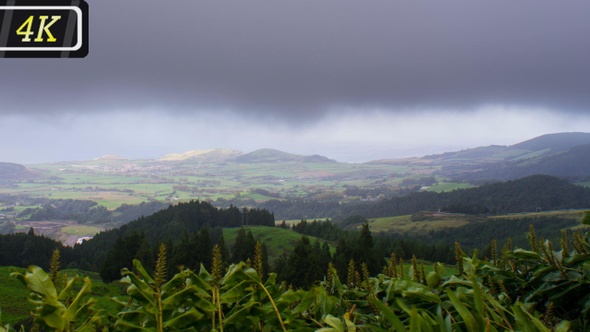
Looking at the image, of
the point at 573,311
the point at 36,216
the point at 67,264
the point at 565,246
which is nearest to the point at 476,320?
the point at 573,311

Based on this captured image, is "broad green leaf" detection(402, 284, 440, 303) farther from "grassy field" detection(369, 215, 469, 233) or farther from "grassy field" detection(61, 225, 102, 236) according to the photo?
"grassy field" detection(61, 225, 102, 236)

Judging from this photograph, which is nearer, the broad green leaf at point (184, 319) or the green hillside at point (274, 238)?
the broad green leaf at point (184, 319)

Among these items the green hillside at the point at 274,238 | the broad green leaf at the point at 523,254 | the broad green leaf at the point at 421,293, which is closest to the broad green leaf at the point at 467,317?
the broad green leaf at the point at 421,293

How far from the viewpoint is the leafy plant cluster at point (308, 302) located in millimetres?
1243

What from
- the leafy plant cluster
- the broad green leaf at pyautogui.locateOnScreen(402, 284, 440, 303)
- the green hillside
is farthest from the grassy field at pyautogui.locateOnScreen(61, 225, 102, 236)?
the broad green leaf at pyautogui.locateOnScreen(402, 284, 440, 303)

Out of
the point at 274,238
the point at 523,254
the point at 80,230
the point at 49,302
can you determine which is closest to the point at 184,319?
the point at 49,302

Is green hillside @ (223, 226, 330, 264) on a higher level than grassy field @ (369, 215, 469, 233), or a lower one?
higher

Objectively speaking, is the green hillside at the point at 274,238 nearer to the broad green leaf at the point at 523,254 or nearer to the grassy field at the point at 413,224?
the grassy field at the point at 413,224

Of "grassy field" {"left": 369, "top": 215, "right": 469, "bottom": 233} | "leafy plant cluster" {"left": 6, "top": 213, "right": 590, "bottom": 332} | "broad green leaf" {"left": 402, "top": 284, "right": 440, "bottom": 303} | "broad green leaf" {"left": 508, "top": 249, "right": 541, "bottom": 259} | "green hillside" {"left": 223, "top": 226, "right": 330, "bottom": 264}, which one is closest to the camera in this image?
"leafy plant cluster" {"left": 6, "top": 213, "right": 590, "bottom": 332}

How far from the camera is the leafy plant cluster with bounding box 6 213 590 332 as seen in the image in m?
1.24

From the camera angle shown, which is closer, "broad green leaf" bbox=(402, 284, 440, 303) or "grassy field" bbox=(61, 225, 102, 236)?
"broad green leaf" bbox=(402, 284, 440, 303)

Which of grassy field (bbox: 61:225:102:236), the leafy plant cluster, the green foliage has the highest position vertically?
the green foliage

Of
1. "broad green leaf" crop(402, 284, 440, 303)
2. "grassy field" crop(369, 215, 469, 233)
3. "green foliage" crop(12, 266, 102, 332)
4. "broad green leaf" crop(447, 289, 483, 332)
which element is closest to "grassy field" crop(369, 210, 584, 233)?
"grassy field" crop(369, 215, 469, 233)

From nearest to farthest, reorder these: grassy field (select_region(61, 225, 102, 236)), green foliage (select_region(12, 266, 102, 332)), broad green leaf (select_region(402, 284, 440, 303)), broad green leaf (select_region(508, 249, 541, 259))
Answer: green foliage (select_region(12, 266, 102, 332)), broad green leaf (select_region(402, 284, 440, 303)), broad green leaf (select_region(508, 249, 541, 259)), grassy field (select_region(61, 225, 102, 236))
